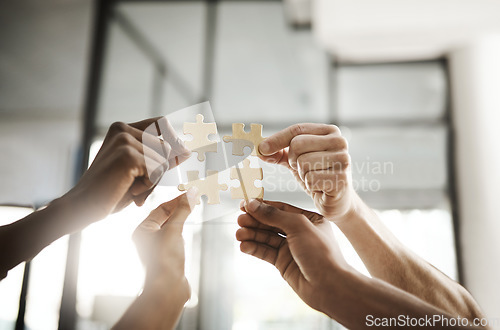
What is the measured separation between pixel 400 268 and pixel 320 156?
40 cm

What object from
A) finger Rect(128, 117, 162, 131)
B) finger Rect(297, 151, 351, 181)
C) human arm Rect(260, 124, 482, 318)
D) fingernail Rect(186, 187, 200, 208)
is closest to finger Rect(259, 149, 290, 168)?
human arm Rect(260, 124, 482, 318)

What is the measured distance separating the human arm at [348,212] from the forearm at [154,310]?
1.26 ft

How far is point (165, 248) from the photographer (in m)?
0.74

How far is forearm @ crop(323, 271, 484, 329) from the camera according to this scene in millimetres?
644

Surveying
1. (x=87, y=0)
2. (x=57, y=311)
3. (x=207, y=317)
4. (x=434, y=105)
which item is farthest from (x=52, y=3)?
(x=434, y=105)

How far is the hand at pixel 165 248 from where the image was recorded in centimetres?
74

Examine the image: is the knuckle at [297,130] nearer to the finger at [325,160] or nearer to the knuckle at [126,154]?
the finger at [325,160]

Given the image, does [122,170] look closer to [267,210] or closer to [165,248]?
[165,248]

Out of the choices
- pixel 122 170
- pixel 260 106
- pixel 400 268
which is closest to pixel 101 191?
pixel 122 170

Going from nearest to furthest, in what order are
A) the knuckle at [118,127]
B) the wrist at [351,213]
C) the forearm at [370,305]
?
Result: the forearm at [370,305] → the knuckle at [118,127] → the wrist at [351,213]

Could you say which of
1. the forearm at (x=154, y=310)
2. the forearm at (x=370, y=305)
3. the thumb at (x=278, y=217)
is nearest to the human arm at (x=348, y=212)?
the thumb at (x=278, y=217)

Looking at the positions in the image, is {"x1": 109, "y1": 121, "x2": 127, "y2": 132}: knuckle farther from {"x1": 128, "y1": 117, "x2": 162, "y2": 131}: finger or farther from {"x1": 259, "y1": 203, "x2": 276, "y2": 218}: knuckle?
{"x1": 259, "y1": 203, "x2": 276, "y2": 218}: knuckle

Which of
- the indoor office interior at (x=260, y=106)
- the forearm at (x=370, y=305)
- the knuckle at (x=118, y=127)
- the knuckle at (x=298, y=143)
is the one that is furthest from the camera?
the indoor office interior at (x=260, y=106)

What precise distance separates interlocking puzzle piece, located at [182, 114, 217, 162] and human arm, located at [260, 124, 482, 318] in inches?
5.0
